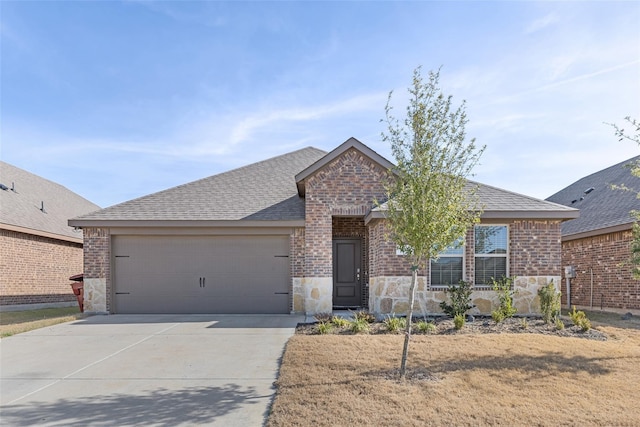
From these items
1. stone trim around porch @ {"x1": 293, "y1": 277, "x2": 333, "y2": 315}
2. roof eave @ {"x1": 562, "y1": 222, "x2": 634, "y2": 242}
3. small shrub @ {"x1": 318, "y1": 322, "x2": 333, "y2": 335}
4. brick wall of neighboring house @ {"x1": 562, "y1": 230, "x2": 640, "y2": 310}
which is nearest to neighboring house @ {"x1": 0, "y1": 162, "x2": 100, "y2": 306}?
stone trim around porch @ {"x1": 293, "y1": 277, "x2": 333, "y2": 315}

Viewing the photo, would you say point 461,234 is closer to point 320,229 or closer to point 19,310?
point 320,229

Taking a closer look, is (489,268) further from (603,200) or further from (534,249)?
(603,200)

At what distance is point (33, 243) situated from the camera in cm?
1524

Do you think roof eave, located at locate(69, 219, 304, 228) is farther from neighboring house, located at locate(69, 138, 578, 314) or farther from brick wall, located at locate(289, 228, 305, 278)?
brick wall, located at locate(289, 228, 305, 278)

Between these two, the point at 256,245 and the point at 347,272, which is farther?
the point at 347,272

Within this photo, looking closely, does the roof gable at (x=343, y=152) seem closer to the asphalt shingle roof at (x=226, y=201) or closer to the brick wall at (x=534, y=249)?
the asphalt shingle roof at (x=226, y=201)

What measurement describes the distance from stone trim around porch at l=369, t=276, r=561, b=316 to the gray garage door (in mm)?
3060

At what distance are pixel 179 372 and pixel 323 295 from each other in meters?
5.95

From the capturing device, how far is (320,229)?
11.6m

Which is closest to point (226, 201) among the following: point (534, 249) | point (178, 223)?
point (178, 223)

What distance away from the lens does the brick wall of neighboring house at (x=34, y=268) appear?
14.0 m

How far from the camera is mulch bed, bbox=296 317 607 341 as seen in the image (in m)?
8.59

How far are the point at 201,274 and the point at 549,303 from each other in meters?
9.31

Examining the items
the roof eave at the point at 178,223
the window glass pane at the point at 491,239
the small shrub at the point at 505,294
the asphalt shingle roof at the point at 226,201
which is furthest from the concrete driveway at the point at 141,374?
the window glass pane at the point at 491,239
